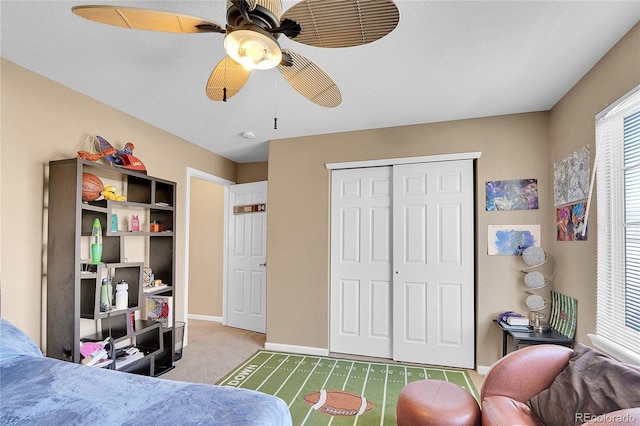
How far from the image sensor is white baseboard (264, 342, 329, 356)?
3629mm

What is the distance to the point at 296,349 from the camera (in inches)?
147

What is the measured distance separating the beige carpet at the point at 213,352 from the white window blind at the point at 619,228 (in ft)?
4.02

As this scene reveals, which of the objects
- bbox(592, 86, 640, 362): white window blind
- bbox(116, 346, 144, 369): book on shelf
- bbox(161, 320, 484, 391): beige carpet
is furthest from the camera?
bbox(161, 320, 484, 391): beige carpet

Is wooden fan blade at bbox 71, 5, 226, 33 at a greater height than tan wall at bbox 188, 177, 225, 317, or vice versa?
wooden fan blade at bbox 71, 5, 226, 33

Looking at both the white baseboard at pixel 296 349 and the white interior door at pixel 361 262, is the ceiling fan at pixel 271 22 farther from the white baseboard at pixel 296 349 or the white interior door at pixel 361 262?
the white baseboard at pixel 296 349

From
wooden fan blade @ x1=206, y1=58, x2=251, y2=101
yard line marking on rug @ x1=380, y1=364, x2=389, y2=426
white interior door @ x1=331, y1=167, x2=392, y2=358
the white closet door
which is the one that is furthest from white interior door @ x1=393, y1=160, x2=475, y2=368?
wooden fan blade @ x1=206, y1=58, x2=251, y2=101

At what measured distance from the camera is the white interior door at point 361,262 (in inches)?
140

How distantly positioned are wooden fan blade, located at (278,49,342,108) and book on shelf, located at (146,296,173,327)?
2.57 m

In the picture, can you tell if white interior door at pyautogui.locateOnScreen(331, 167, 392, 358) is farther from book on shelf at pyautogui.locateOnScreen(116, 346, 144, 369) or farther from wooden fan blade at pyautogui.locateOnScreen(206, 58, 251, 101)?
wooden fan blade at pyautogui.locateOnScreen(206, 58, 251, 101)

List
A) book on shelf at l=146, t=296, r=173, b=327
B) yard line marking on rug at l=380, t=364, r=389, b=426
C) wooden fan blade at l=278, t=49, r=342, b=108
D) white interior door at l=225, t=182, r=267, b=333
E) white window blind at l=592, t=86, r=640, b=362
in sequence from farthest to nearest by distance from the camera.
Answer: white interior door at l=225, t=182, r=267, b=333 → book on shelf at l=146, t=296, r=173, b=327 → yard line marking on rug at l=380, t=364, r=389, b=426 → white window blind at l=592, t=86, r=640, b=362 → wooden fan blade at l=278, t=49, r=342, b=108

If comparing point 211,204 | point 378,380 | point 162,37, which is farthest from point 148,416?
point 211,204

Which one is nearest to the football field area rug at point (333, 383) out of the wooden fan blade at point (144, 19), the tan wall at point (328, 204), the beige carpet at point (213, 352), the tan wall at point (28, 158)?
the beige carpet at point (213, 352)

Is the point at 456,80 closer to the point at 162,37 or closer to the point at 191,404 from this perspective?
the point at 162,37

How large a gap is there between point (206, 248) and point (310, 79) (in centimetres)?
424
